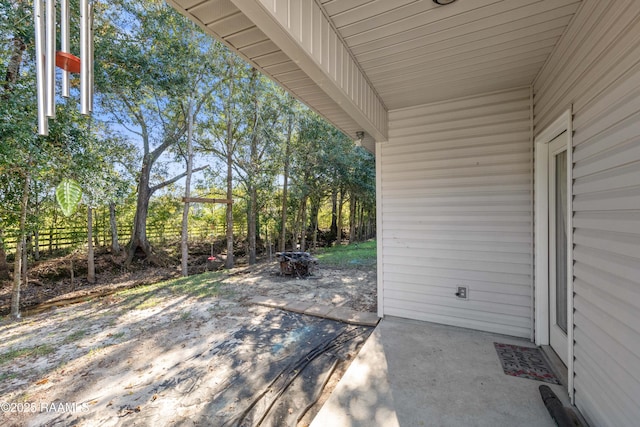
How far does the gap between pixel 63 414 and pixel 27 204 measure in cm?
428

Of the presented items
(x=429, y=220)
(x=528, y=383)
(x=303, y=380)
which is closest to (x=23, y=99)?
(x=303, y=380)

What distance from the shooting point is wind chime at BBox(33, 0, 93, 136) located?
0.95 meters

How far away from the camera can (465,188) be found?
282 cm

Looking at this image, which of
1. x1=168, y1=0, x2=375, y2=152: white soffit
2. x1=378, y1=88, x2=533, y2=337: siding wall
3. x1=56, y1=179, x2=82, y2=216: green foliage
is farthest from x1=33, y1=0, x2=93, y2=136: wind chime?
x1=378, y1=88, x2=533, y2=337: siding wall

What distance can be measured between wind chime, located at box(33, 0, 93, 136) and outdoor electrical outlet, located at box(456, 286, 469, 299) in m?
3.33

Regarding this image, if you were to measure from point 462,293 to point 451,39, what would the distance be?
2.42 m

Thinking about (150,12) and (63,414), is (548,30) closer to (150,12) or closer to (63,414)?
(63,414)

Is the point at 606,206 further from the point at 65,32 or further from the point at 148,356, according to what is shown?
A: the point at 148,356

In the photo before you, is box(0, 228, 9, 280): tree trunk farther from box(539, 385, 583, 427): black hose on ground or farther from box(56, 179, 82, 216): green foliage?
box(539, 385, 583, 427): black hose on ground

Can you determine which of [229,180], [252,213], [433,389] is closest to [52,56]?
[433,389]

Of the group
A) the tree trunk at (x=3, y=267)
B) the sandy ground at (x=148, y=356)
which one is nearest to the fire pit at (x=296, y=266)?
the sandy ground at (x=148, y=356)

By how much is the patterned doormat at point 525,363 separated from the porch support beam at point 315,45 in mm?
2481

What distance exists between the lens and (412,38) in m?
1.82

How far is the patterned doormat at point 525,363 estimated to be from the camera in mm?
2011
